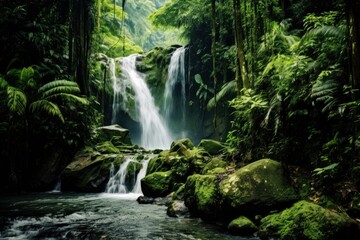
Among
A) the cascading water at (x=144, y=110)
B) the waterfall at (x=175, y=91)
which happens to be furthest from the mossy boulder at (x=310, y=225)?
the waterfall at (x=175, y=91)

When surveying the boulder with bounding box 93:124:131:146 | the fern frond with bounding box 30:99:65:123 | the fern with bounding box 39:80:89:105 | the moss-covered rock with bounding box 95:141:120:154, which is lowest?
the moss-covered rock with bounding box 95:141:120:154

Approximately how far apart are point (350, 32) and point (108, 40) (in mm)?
21889

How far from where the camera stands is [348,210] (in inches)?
186

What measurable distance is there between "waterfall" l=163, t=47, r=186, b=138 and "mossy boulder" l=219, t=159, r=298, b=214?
14.4 m

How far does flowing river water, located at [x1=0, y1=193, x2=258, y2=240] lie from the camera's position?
5207mm

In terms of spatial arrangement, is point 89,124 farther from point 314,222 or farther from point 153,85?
point 314,222

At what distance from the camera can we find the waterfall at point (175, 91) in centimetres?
1992

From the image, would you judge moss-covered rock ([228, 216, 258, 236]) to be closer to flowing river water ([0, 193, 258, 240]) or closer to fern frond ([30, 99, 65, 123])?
flowing river water ([0, 193, 258, 240])

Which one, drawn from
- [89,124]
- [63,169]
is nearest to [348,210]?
[63,169]

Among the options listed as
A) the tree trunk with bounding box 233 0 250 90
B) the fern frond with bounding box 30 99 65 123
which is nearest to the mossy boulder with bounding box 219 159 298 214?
the tree trunk with bounding box 233 0 250 90

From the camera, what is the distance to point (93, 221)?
6.24 meters

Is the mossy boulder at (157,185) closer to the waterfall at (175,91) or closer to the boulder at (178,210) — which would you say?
the boulder at (178,210)

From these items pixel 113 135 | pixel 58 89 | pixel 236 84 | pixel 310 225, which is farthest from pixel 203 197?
pixel 113 135

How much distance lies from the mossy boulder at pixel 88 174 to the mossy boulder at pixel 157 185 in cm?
279
